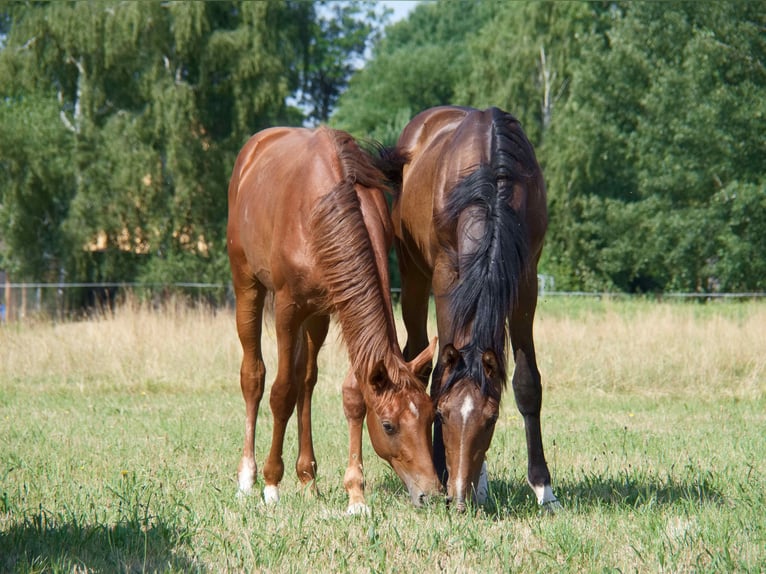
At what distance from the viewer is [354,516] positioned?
479 centimetres

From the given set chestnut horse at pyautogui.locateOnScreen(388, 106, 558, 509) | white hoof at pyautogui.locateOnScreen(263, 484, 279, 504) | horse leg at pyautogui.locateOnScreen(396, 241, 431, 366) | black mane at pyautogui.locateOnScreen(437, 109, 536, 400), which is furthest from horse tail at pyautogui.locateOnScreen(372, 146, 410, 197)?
white hoof at pyautogui.locateOnScreen(263, 484, 279, 504)

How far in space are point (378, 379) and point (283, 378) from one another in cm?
119

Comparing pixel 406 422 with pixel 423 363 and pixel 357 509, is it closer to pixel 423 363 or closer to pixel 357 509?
pixel 423 363

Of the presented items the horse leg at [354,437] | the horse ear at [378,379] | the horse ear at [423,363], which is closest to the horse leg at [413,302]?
the horse leg at [354,437]

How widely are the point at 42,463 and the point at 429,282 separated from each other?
Answer: 297cm

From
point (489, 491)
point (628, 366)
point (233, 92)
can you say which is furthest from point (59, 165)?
point (489, 491)

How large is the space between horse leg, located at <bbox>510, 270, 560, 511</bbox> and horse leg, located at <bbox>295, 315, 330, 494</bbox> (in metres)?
1.35

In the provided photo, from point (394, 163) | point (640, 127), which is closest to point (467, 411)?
point (394, 163)

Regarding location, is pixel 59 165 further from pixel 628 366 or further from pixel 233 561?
pixel 233 561

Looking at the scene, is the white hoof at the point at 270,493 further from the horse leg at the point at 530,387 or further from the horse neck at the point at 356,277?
the horse leg at the point at 530,387

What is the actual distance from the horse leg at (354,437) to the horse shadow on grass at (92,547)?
3.56 ft

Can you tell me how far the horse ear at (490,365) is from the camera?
4.51m

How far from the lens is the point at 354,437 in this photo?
520 centimetres

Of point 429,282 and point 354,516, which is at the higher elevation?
point 429,282
